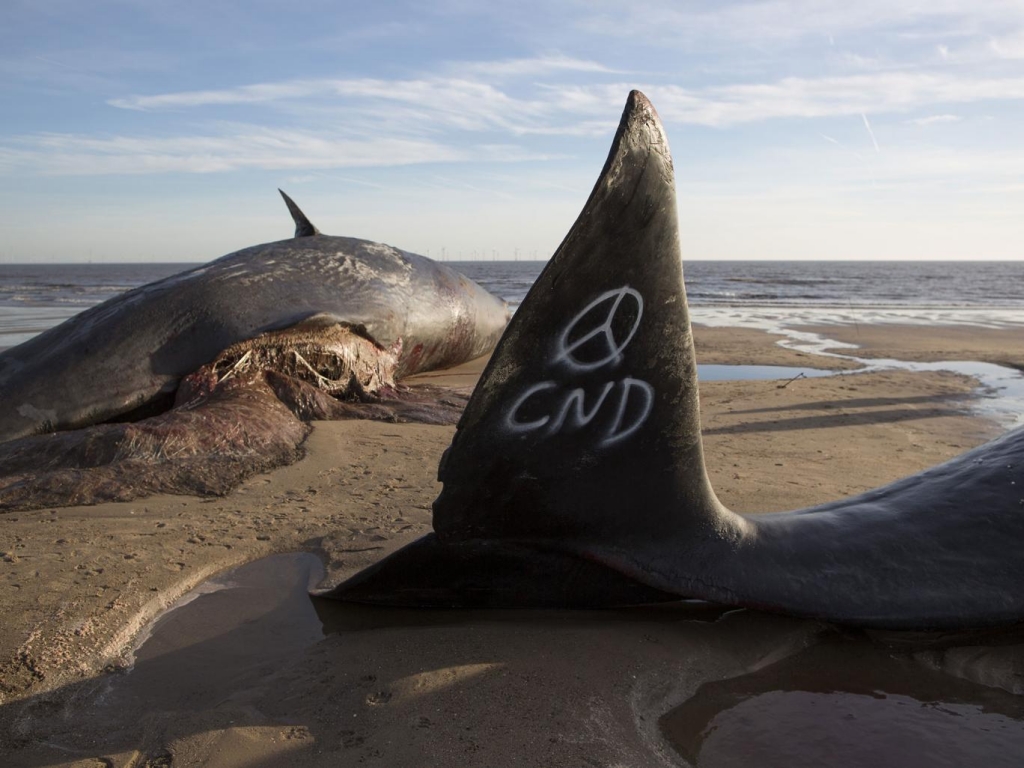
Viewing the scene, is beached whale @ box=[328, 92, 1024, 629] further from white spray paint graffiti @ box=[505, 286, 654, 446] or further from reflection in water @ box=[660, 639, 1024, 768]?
reflection in water @ box=[660, 639, 1024, 768]

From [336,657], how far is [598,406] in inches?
44.3

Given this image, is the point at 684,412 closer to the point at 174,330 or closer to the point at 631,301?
the point at 631,301

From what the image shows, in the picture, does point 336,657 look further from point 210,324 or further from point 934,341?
point 934,341

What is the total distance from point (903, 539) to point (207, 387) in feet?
15.6

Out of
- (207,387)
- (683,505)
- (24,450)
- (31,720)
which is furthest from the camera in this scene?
(207,387)

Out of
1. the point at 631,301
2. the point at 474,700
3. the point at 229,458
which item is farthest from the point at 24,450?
the point at 631,301

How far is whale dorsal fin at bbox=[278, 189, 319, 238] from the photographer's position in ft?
28.6

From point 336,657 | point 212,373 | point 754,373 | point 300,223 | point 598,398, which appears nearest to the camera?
point 598,398

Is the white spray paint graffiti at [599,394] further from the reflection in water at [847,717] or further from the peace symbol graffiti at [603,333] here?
the reflection in water at [847,717]

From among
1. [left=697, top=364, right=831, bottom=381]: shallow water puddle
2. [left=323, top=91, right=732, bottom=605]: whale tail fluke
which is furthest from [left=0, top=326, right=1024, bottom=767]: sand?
[left=697, top=364, right=831, bottom=381]: shallow water puddle

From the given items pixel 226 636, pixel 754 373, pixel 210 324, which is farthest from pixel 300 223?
pixel 226 636

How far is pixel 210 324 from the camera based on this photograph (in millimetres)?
6328

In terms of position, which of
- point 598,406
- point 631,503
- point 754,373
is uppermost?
point 598,406

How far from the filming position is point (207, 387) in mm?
6008
